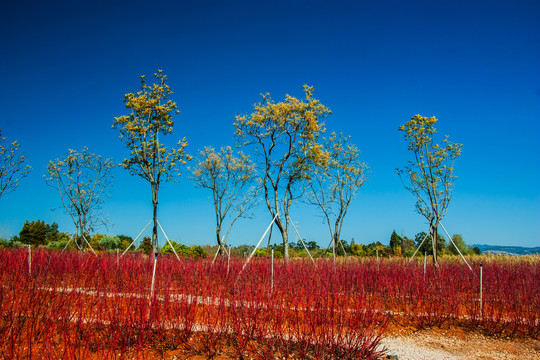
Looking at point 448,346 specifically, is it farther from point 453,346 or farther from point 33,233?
point 33,233

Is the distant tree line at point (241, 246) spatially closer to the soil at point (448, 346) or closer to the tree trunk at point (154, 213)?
the tree trunk at point (154, 213)

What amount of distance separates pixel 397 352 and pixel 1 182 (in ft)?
49.9

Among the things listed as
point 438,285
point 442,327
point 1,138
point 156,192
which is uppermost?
point 1,138

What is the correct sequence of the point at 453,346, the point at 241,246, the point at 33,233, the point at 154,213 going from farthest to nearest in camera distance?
the point at 241,246
the point at 33,233
the point at 154,213
the point at 453,346

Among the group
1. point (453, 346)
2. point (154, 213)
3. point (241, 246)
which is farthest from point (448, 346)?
point (241, 246)

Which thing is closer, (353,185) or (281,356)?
(281,356)

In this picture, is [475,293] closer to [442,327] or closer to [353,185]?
[442,327]

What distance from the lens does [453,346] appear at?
5.65 metres

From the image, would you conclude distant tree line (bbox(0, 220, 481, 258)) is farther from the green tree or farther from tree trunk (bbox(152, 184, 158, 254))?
tree trunk (bbox(152, 184, 158, 254))

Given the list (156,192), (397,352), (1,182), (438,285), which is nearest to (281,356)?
(397,352)

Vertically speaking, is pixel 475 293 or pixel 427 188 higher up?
pixel 427 188

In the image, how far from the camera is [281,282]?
24.1ft

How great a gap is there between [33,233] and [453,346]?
21.3 metres

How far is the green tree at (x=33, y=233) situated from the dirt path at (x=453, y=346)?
2020 centimetres
